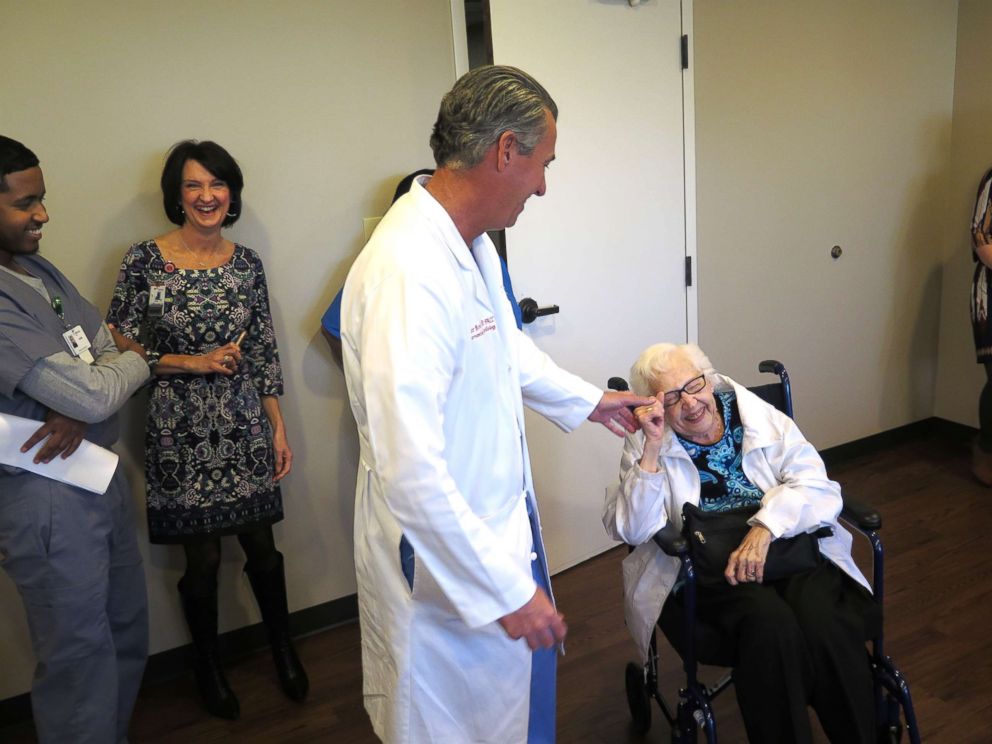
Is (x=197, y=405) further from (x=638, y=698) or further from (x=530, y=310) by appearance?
(x=638, y=698)

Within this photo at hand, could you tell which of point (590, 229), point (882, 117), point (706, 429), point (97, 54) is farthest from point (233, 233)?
point (882, 117)

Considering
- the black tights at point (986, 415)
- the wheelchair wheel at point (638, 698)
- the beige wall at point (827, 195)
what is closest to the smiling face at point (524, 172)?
the wheelchair wheel at point (638, 698)

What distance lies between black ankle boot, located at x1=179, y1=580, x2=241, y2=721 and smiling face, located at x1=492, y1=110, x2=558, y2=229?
5.28ft

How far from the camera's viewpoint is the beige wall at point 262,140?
7.13ft

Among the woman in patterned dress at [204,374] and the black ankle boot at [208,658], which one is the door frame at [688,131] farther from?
the black ankle boot at [208,658]

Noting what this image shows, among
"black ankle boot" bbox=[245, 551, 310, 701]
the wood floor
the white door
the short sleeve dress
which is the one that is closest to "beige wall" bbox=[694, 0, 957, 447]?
the white door

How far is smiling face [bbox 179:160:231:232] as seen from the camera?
217 cm

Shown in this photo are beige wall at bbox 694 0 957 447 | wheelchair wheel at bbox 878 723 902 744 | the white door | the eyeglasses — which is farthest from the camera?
beige wall at bbox 694 0 957 447

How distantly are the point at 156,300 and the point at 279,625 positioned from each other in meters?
1.07

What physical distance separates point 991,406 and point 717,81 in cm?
186

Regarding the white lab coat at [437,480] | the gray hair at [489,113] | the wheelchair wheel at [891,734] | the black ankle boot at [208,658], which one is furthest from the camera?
the black ankle boot at [208,658]

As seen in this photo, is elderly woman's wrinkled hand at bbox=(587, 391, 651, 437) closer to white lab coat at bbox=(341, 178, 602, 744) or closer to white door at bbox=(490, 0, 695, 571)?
white lab coat at bbox=(341, 178, 602, 744)

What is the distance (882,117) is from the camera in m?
3.71

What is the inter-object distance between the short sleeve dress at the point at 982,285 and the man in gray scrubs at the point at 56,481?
3317 millimetres
